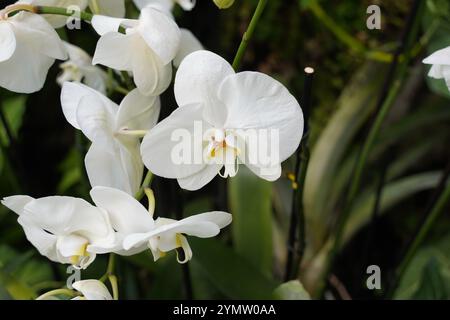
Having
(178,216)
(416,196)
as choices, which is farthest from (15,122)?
(416,196)

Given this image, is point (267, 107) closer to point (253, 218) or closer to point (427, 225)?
point (427, 225)

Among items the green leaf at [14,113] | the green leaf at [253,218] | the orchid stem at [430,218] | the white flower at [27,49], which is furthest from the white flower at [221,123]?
the green leaf at [14,113]

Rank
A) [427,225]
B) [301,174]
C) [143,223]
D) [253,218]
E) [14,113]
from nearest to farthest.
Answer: [143,223] → [301,174] → [427,225] → [253,218] → [14,113]

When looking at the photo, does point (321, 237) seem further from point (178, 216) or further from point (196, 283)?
point (178, 216)


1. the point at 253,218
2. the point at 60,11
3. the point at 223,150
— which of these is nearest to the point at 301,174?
the point at 223,150

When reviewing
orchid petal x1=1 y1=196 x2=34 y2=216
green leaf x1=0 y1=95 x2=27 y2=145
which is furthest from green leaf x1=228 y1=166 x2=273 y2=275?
orchid petal x1=1 y1=196 x2=34 y2=216

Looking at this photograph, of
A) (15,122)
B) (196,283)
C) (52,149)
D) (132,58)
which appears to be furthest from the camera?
(52,149)

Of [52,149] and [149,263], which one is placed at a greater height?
[149,263]
